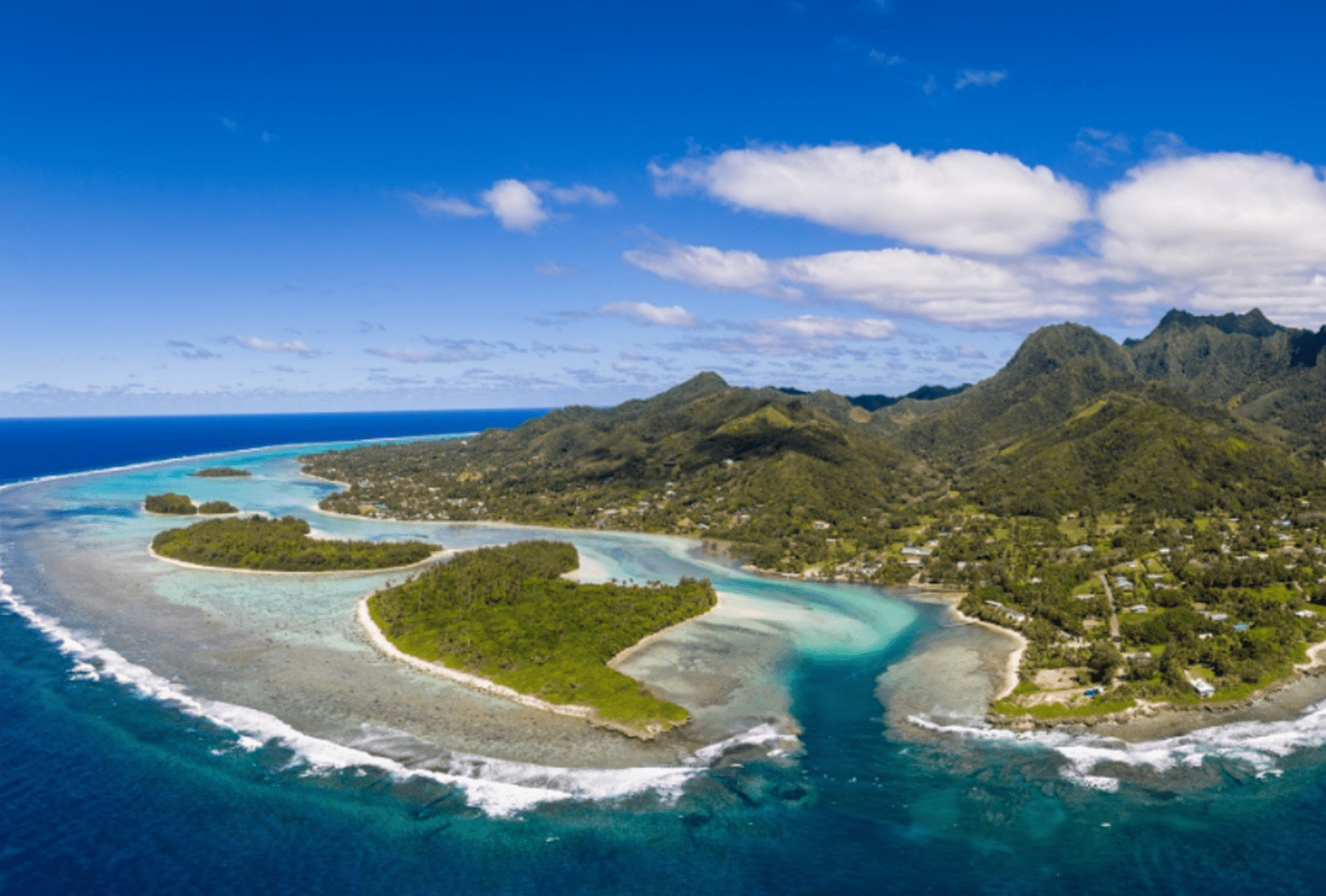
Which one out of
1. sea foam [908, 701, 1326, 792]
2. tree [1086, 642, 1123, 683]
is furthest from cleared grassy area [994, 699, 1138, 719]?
tree [1086, 642, 1123, 683]

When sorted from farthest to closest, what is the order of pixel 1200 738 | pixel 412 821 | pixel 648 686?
pixel 648 686 < pixel 1200 738 < pixel 412 821

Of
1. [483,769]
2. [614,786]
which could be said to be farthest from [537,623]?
[614,786]

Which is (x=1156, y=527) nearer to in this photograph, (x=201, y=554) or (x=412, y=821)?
(x=412, y=821)

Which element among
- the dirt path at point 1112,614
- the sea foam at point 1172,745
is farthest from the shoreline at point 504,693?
the dirt path at point 1112,614

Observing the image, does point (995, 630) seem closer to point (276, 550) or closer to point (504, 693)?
point (504, 693)

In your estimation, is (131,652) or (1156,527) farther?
(1156,527)

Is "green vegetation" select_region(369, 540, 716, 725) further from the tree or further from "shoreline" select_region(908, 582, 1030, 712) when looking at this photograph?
the tree

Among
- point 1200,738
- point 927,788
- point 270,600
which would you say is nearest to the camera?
point 927,788

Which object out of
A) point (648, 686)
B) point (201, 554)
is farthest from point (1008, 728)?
point (201, 554)

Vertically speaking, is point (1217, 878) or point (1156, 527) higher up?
point (1156, 527)
